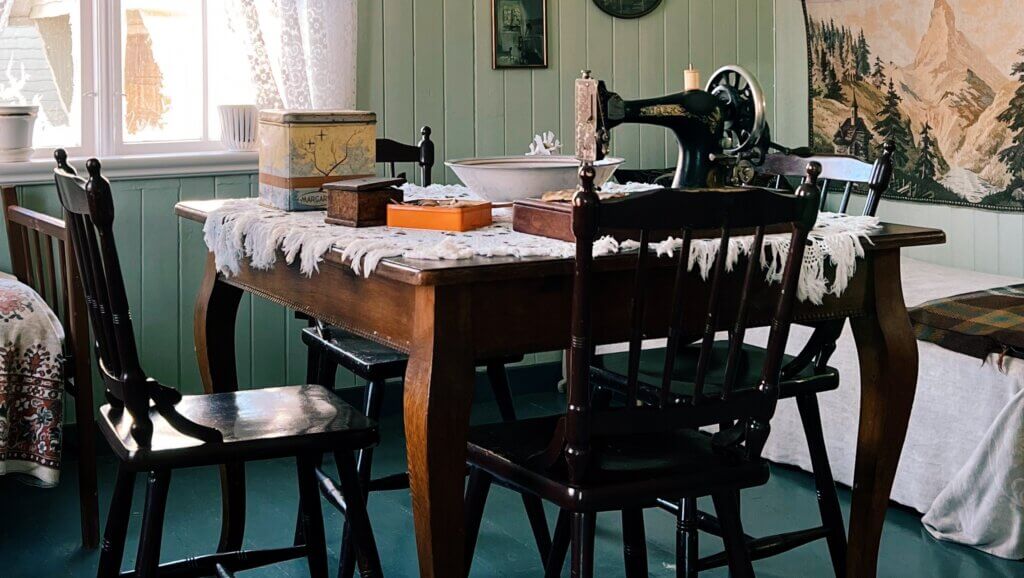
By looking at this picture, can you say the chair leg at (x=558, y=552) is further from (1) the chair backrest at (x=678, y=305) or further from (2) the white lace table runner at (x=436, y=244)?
(2) the white lace table runner at (x=436, y=244)

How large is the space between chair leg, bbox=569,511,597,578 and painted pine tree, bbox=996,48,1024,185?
260 cm

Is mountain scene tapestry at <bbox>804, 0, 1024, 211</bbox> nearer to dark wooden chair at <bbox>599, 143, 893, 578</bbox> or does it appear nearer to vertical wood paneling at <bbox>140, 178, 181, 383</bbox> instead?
dark wooden chair at <bbox>599, 143, 893, 578</bbox>

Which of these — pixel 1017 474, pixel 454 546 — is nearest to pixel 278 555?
pixel 454 546

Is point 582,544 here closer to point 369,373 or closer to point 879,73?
point 369,373

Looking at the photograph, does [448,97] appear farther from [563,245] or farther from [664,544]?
[563,245]

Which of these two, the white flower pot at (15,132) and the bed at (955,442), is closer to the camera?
the bed at (955,442)

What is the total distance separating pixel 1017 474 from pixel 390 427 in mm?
2036

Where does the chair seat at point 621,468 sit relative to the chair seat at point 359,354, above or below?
below

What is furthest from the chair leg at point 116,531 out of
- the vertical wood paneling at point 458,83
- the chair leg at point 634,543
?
the vertical wood paneling at point 458,83

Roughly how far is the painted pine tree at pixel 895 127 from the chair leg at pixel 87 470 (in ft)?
9.31

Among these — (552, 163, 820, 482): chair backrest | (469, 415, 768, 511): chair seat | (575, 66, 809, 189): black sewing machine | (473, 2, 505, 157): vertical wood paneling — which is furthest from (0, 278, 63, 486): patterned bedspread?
(473, 2, 505, 157): vertical wood paneling

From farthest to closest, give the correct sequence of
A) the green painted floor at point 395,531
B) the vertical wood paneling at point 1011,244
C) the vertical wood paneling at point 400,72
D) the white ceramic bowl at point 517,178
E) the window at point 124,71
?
the vertical wood paneling at point 400,72
the vertical wood paneling at point 1011,244
the window at point 124,71
the green painted floor at point 395,531
the white ceramic bowl at point 517,178

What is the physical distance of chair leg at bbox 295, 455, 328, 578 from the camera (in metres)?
2.26

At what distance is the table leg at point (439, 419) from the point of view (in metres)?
1.77
